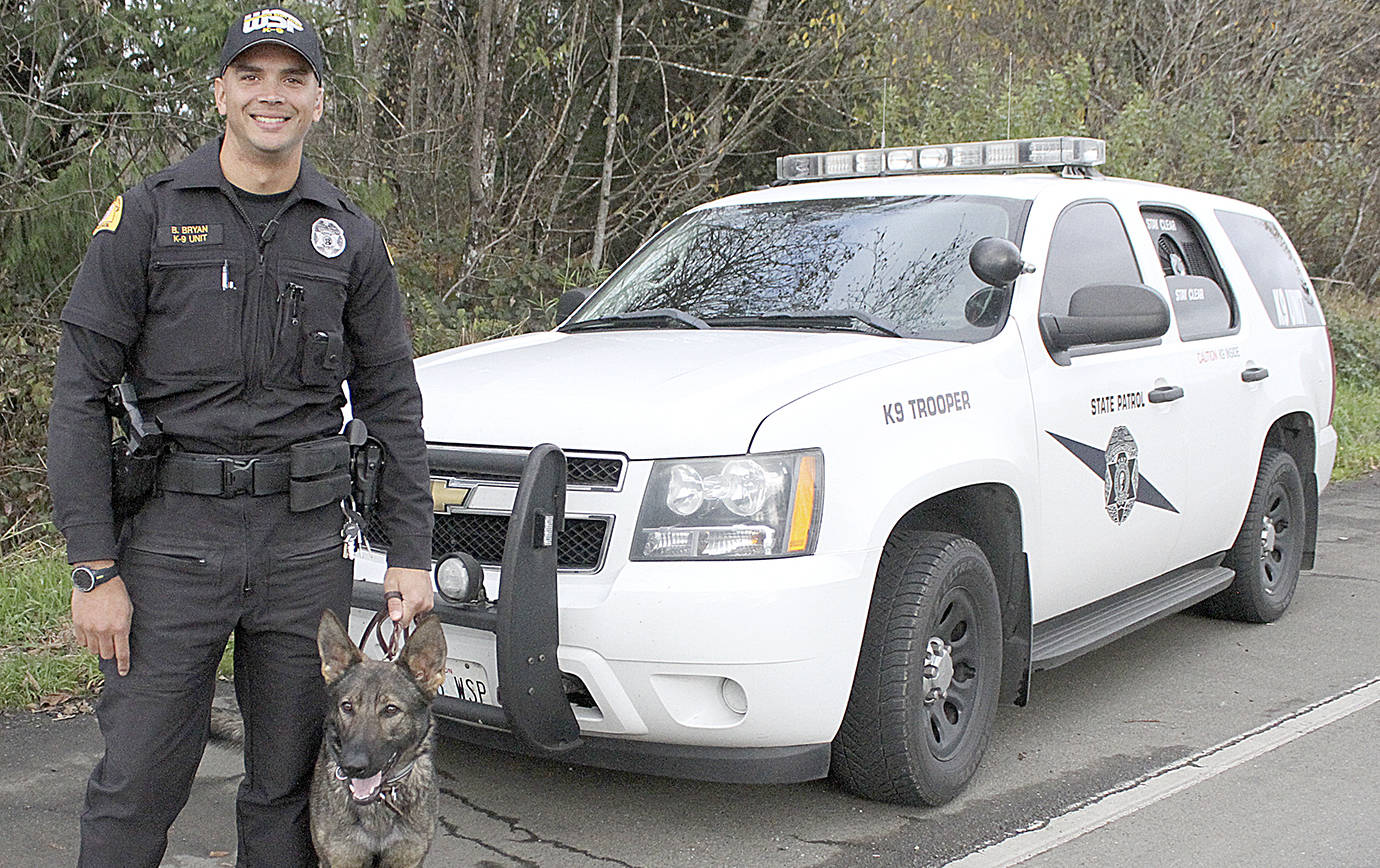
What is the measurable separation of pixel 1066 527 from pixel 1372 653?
214cm

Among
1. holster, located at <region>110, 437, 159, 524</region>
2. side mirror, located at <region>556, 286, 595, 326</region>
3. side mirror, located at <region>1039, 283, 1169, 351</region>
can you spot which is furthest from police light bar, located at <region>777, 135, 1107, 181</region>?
holster, located at <region>110, 437, 159, 524</region>

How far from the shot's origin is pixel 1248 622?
251 inches

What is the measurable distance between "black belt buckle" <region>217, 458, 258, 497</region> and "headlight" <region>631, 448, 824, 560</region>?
3.51 ft

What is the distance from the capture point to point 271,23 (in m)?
2.87

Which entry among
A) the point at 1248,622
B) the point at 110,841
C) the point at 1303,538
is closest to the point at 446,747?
the point at 110,841

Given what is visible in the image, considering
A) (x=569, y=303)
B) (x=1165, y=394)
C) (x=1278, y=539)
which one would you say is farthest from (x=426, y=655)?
(x=1278, y=539)

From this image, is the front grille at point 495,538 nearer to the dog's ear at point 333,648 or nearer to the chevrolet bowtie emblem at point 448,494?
the chevrolet bowtie emblem at point 448,494

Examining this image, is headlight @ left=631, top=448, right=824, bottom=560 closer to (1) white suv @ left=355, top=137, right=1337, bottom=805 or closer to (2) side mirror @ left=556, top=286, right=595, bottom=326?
(1) white suv @ left=355, top=137, right=1337, bottom=805

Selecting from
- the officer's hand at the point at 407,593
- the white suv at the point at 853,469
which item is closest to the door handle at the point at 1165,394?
the white suv at the point at 853,469

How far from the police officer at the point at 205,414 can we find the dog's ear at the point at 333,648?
0.30 ft

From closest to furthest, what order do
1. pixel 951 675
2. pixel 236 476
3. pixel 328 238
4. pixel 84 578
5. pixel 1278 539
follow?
pixel 84 578 < pixel 236 476 < pixel 328 238 < pixel 951 675 < pixel 1278 539

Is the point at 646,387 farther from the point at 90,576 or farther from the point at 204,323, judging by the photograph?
the point at 90,576

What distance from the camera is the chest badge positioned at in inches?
116

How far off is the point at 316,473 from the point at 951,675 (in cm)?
210
